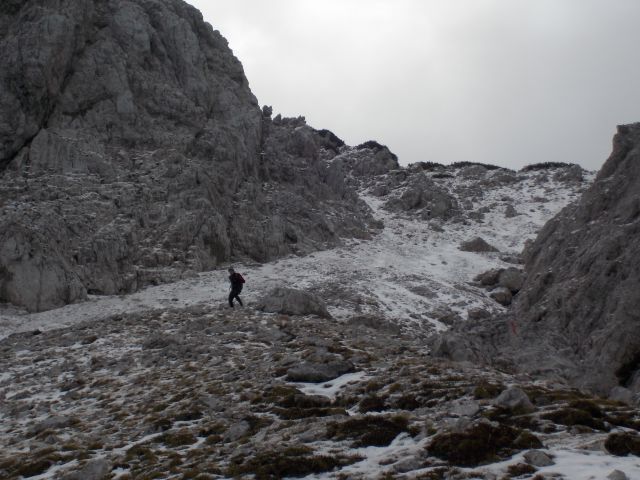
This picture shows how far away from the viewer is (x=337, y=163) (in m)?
71.3

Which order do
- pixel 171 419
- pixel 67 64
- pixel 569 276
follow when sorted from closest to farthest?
pixel 171 419
pixel 569 276
pixel 67 64

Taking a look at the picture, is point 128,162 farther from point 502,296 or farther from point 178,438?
point 178,438

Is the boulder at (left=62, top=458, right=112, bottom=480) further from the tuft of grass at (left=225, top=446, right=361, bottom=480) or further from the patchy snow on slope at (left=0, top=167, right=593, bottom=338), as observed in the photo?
the patchy snow on slope at (left=0, top=167, right=593, bottom=338)

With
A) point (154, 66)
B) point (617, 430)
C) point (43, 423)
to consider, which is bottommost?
point (43, 423)

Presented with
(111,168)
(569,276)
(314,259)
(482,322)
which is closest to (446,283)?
(314,259)

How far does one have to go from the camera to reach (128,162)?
4588 centimetres

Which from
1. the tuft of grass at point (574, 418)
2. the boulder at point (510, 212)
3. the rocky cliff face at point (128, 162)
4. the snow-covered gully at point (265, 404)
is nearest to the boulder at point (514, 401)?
the snow-covered gully at point (265, 404)

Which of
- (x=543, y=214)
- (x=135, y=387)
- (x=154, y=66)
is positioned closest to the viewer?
(x=135, y=387)

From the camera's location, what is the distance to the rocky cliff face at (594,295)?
18.8 meters

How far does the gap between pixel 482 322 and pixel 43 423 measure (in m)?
16.7

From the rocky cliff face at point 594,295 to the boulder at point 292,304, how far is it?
30.9 ft

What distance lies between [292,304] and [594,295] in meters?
13.4

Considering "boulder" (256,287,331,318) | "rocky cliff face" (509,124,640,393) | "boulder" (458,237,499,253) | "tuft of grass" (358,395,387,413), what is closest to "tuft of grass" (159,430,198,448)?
"tuft of grass" (358,395,387,413)

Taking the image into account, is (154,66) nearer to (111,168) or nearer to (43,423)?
(111,168)
